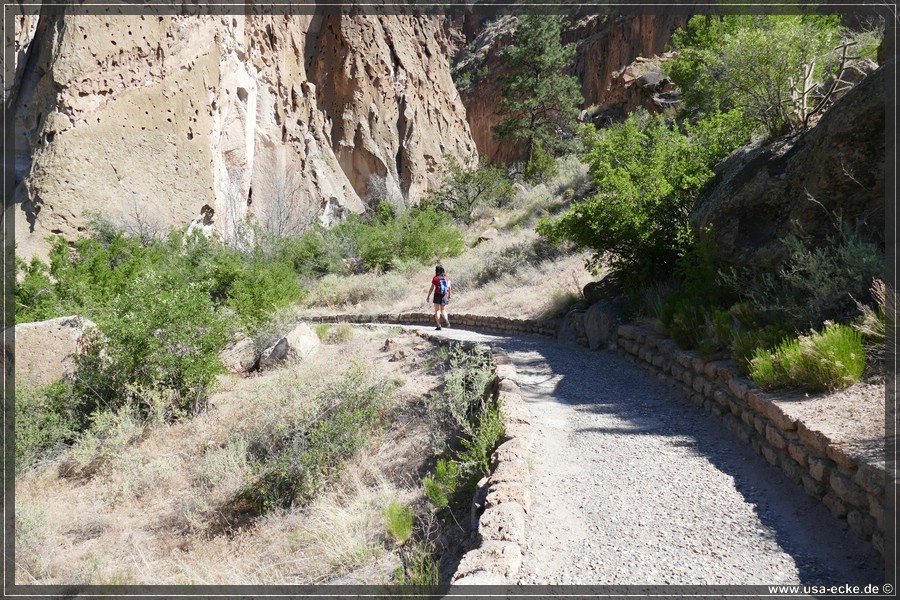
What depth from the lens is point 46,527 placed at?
236 inches

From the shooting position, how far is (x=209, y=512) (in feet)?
20.0

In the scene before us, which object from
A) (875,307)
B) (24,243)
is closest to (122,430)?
(875,307)

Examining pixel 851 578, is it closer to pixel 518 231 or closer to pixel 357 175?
pixel 518 231

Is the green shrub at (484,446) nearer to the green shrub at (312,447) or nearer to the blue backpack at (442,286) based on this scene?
the green shrub at (312,447)

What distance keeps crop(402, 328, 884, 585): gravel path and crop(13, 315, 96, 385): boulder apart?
8510mm

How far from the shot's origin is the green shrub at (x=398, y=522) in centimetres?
→ 435

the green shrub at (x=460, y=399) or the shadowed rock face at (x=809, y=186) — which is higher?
the shadowed rock face at (x=809, y=186)

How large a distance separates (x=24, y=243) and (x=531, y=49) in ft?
95.7

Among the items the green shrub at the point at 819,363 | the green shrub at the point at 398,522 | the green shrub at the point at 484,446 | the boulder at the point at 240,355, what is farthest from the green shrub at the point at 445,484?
the boulder at the point at 240,355

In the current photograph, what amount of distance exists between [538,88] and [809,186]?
28971mm

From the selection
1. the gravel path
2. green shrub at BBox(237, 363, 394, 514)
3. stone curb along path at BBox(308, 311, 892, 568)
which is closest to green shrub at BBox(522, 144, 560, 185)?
stone curb along path at BBox(308, 311, 892, 568)

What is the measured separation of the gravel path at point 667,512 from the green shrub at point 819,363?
754 mm

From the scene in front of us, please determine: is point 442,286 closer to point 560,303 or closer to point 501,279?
point 560,303

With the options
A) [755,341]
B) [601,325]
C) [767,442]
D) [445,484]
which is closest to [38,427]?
[445,484]
